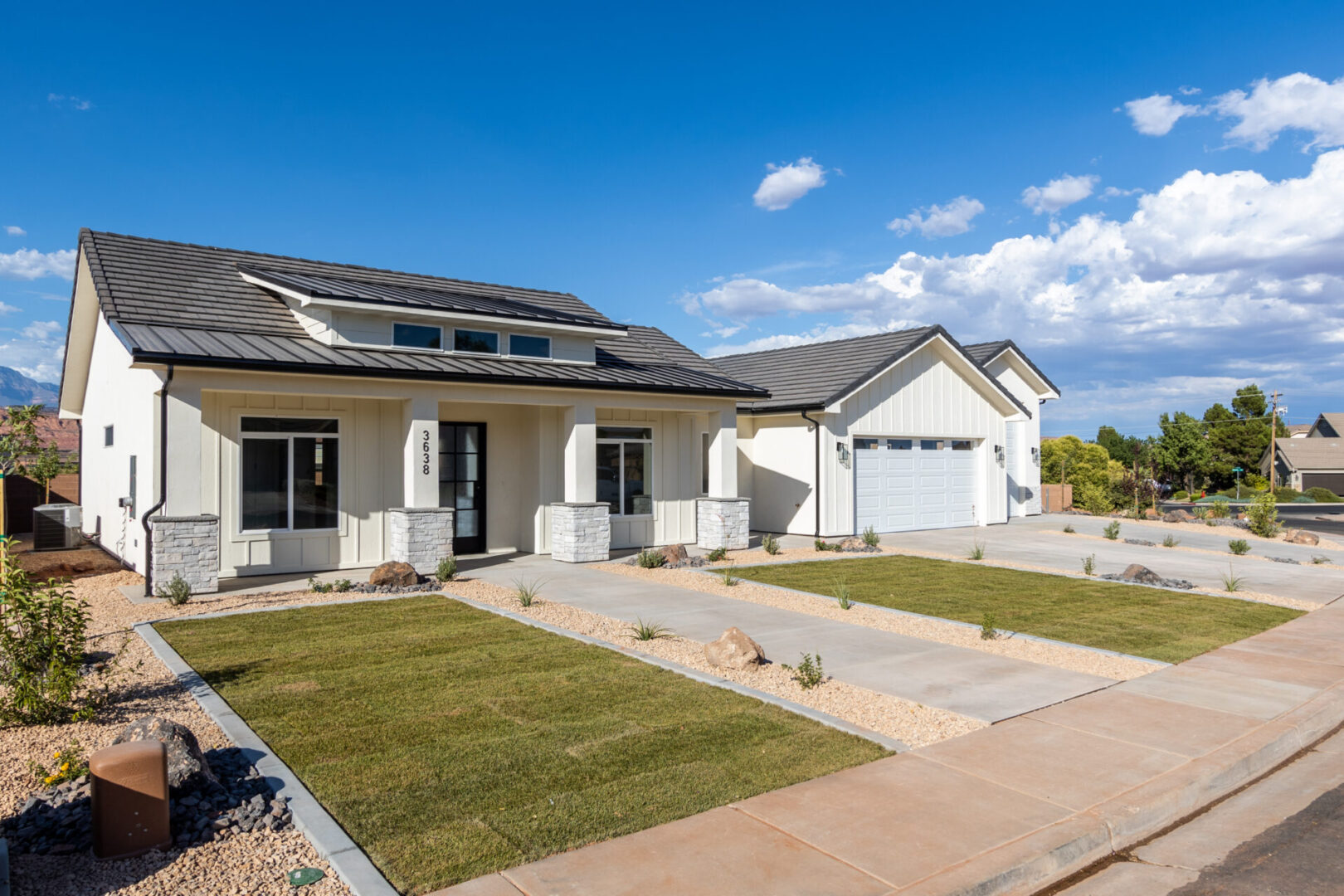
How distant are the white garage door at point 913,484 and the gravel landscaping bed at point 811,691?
11.8 m

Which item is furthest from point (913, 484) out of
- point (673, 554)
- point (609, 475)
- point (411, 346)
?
point (411, 346)

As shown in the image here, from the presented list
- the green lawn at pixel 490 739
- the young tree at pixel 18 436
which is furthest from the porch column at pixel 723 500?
the young tree at pixel 18 436

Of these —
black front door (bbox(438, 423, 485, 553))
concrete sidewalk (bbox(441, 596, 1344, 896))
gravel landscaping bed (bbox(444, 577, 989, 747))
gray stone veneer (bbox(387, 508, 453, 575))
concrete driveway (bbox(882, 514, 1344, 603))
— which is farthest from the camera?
black front door (bbox(438, 423, 485, 553))

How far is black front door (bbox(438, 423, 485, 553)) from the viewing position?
15625 millimetres

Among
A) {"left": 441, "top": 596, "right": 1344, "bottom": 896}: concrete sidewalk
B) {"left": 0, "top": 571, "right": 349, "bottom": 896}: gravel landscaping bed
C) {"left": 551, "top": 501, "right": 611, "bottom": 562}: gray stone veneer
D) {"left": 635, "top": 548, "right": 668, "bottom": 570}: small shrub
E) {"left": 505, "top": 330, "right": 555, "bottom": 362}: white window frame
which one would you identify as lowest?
{"left": 441, "top": 596, "right": 1344, "bottom": 896}: concrete sidewalk

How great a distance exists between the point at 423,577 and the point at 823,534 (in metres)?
10.0

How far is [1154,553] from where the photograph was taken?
1731 centimetres

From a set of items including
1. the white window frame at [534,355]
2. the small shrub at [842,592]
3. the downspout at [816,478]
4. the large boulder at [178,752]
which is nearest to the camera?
the large boulder at [178,752]

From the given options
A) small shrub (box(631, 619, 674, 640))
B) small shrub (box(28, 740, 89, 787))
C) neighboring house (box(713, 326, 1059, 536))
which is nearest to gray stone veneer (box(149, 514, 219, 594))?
small shrub (box(631, 619, 674, 640))

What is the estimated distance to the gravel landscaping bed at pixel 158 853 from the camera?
12.6 feet

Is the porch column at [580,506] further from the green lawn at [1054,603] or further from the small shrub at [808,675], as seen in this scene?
the small shrub at [808,675]

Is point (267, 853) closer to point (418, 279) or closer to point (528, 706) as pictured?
point (528, 706)

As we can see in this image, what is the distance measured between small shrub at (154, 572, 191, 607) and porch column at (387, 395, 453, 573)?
122 inches

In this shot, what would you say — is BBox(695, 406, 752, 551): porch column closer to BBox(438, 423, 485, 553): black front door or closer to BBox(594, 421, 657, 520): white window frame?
BBox(594, 421, 657, 520): white window frame
